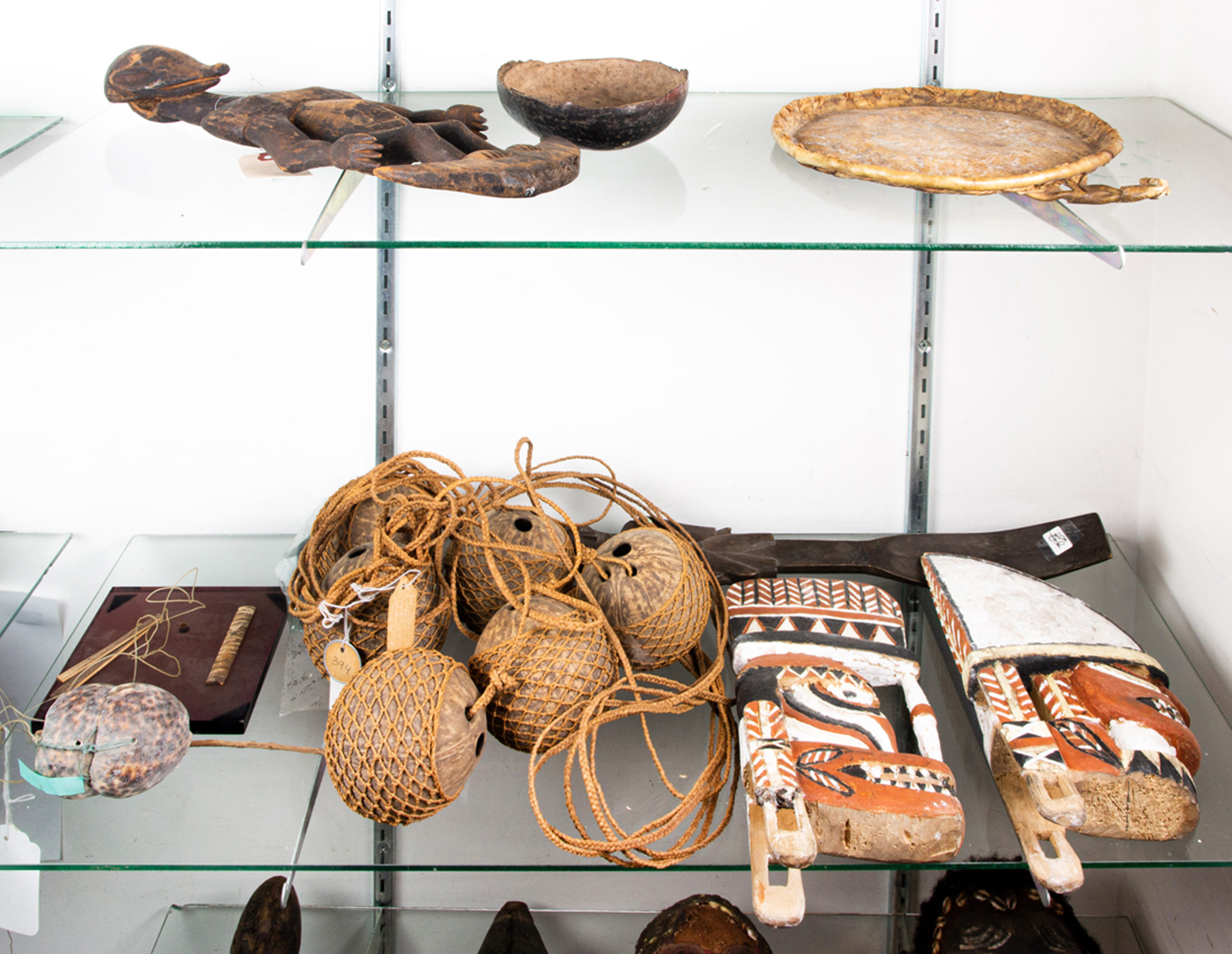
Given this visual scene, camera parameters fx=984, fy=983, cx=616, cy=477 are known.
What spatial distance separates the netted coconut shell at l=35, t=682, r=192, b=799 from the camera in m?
0.81

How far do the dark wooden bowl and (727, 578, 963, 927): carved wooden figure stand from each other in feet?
1.60

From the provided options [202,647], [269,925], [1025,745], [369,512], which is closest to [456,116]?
A: [369,512]

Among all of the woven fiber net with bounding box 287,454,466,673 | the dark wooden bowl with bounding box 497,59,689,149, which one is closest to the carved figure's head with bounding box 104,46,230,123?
the dark wooden bowl with bounding box 497,59,689,149

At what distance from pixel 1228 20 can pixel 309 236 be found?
2.87 feet

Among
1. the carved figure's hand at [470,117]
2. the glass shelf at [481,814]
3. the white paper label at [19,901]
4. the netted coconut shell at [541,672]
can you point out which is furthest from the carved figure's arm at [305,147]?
the white paper label at [19,901]

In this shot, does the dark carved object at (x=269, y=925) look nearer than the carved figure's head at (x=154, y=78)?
No

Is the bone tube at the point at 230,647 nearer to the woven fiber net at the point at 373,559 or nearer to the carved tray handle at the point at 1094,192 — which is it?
the woven fiber net at the point at 373,559

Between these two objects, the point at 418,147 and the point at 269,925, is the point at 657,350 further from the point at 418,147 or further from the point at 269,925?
the point at 269,925

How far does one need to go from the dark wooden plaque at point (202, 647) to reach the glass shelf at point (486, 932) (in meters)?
0.43

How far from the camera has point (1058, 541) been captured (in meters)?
1.13

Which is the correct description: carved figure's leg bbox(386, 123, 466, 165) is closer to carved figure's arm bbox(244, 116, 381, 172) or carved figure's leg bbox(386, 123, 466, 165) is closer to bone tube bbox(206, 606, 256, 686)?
carved figure's arm bbox(244, 116, 381, 172)

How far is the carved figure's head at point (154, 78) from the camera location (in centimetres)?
89

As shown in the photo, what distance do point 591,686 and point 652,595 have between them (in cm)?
10

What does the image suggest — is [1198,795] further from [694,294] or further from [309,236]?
[309,236]
